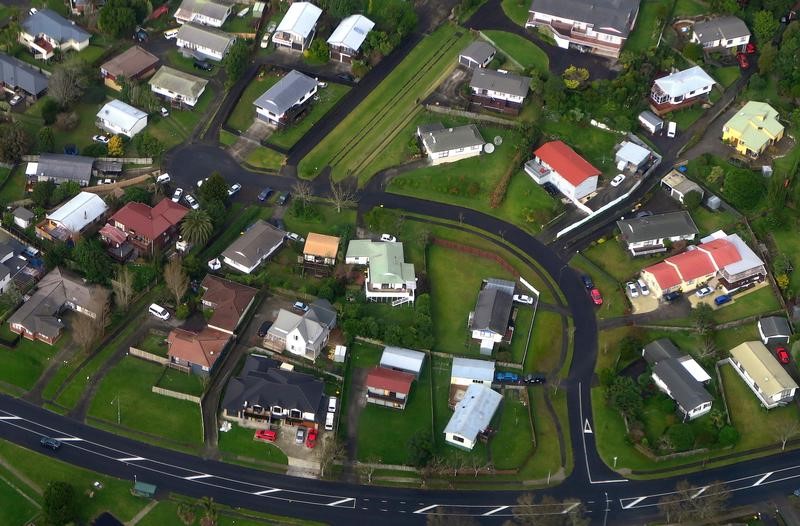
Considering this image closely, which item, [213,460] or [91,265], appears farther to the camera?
[91,265]

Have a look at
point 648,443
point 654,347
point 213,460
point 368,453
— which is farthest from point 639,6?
point 213,460

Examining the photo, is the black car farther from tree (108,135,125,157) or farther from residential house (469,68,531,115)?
residential house (469,68,531,115)

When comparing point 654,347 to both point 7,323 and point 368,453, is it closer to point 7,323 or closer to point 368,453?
point 368,453

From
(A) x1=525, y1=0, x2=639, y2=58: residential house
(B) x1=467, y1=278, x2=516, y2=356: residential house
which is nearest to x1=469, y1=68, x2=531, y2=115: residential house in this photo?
(A) x1=525, y1=0, x2=639, y2=58: residential house

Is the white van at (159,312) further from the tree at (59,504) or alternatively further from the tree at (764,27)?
the tree at (764,27)

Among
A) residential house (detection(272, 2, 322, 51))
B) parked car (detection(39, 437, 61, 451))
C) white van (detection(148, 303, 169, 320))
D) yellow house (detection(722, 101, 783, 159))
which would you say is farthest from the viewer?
residential house (detection(272, 2, 322, 51))

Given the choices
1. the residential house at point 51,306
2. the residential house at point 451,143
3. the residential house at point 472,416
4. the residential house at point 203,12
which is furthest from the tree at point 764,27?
the residential house at point 51,306
